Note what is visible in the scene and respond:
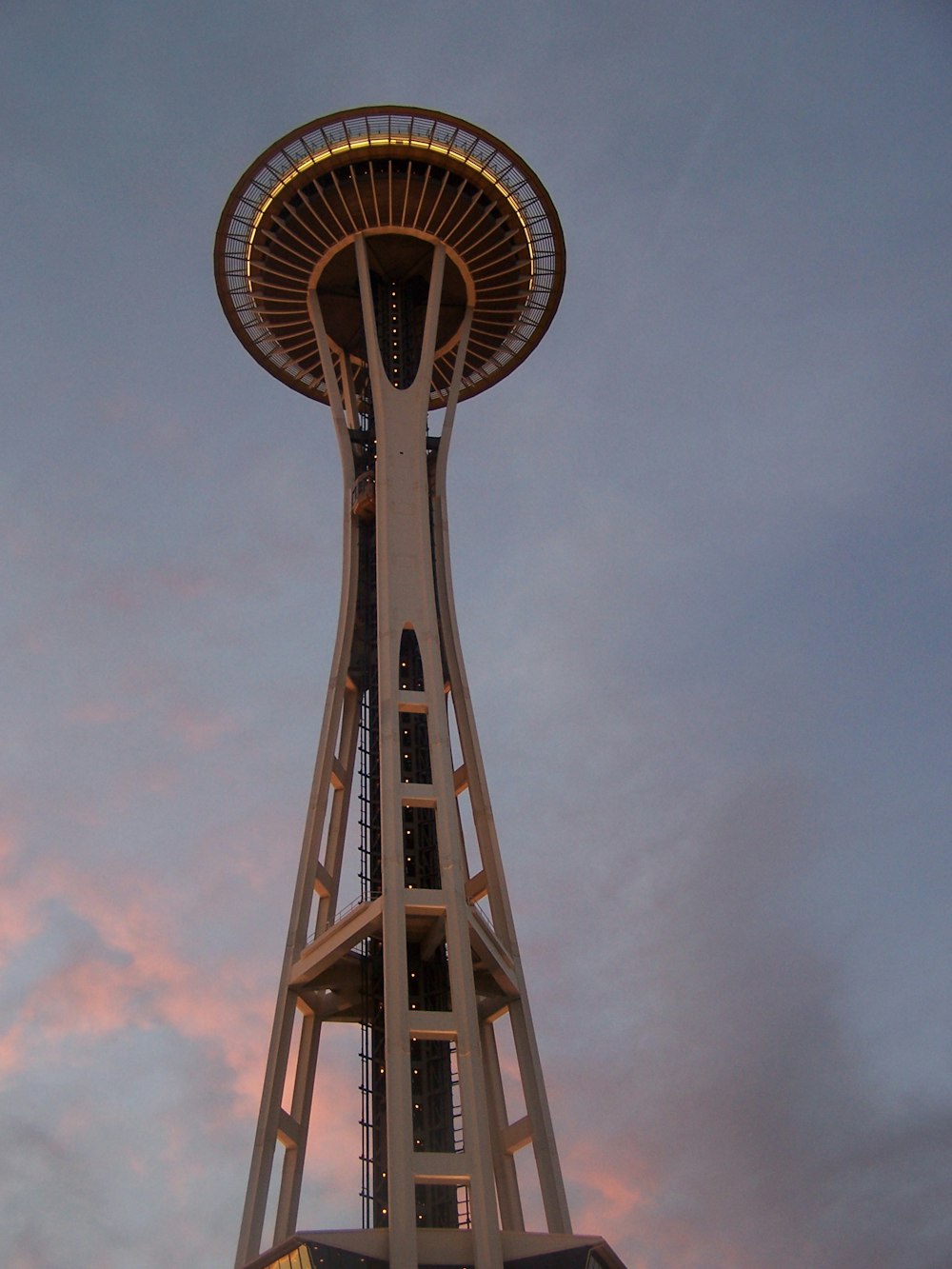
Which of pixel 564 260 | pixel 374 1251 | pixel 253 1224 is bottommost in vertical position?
pixel 374 1251

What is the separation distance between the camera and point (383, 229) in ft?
169

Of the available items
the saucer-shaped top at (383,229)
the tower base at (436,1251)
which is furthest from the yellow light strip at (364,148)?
the tower base at (436,1251)

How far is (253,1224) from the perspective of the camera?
36875 millimetres

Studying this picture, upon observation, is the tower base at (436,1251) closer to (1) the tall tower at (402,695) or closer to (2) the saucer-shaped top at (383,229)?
(1) the tall tower at (402,695)

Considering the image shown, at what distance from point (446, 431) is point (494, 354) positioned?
8748 millimetres

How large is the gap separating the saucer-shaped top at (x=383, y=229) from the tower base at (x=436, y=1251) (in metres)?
33.5

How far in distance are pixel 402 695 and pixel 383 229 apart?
1948 cm

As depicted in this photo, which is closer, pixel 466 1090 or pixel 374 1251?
pixel 374 1251

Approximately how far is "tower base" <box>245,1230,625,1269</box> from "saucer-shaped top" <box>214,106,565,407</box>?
33.5 m

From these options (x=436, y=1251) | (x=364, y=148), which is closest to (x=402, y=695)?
(x=436, y=1251)

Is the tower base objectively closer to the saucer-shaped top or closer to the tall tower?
the tall tower

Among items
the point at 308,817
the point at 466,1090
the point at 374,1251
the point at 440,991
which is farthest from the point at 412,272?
the point at 374,1251

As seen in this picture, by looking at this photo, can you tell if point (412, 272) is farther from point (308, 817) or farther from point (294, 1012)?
point (294, 1012)

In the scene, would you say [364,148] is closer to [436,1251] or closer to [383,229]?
[383,229]
